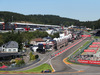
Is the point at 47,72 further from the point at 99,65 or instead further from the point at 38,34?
the point at 38,34

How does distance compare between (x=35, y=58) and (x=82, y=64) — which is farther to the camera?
(x=35, y=58)

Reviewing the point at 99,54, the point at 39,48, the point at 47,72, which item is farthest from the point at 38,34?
the point at 47,72

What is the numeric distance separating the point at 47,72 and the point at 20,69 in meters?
8.39

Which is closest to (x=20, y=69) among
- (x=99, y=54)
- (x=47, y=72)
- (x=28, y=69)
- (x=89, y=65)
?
(x=28, y=69)

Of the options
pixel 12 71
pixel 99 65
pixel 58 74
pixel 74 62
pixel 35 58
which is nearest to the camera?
pixel 58 74

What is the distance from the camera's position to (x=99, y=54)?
7006 cm

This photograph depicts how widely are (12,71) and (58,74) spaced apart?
11494 millimetres

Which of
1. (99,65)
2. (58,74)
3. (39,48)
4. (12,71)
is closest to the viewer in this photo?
(58,74)

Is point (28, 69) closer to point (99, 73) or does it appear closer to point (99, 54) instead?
point (99, 73)

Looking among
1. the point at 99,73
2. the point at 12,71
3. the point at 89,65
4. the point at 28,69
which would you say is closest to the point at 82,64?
the point at 89,65

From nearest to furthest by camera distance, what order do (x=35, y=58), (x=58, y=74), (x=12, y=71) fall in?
(x=58, y=74) → (x=12, y=71) → (x=35, y=58)

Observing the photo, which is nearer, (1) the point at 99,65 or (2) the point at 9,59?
(1) the point at 99,65

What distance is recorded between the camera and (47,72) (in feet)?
155

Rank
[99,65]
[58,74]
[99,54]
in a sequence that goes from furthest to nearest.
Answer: [99,54] → [99,65] → [58,74]
